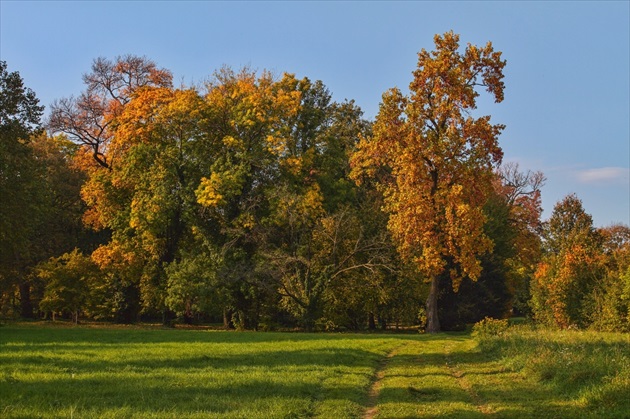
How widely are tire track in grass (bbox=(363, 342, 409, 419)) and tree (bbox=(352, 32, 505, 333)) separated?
11715 millimetres

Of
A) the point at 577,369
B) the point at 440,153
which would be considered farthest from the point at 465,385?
the point at 440,153

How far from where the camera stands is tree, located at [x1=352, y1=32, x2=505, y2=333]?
3103 cm

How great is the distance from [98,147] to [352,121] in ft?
70.7

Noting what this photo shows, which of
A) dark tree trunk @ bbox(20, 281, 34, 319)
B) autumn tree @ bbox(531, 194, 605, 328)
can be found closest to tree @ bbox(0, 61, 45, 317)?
dark tree trunk @ bbox(20, 281, 34, 319)

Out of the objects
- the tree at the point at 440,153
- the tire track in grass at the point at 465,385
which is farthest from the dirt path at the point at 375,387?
the tree at the point at 440,153

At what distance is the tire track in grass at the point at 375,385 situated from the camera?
9.81 metres

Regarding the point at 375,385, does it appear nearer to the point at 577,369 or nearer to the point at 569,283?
the point at 577,369

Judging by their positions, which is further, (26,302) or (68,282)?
(26,302)

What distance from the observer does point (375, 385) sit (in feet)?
42.4

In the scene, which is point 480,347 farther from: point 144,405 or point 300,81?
point 300,81

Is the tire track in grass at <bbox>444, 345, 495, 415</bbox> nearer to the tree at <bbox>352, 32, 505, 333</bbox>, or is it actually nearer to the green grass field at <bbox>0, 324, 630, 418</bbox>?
the green grass field at <bbox>0, 324, 630, 418</bbox>

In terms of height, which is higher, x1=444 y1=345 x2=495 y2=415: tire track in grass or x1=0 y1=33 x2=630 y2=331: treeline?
x1=0 y1=33 x2=630 y2=331: treeline

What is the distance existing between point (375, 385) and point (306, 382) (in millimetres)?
1686

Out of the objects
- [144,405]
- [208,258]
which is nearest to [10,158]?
[208,258]
